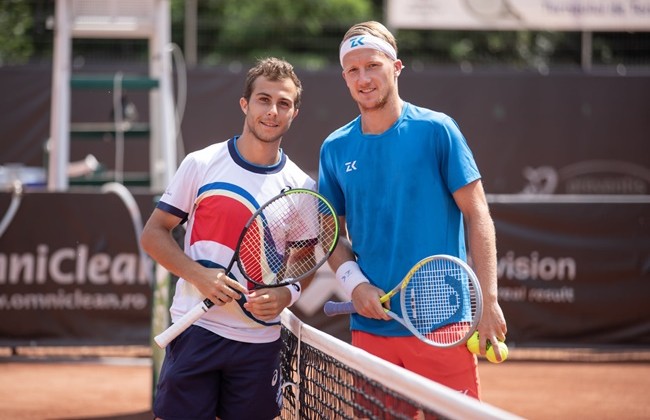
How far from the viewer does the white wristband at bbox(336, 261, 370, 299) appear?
3.45 meters

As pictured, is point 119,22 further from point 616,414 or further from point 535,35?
point 535,35

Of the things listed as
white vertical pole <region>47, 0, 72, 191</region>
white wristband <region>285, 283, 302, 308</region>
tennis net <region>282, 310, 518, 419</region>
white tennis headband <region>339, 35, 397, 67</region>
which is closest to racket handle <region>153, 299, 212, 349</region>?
white wristband <region>285, 283, 302, 308</region>

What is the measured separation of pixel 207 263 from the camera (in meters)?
3.45

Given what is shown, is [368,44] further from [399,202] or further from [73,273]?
[73,273]

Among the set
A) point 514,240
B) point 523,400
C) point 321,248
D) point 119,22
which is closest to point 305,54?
point 119,22

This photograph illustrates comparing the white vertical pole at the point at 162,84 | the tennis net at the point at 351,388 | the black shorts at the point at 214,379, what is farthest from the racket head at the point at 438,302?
the white vertical pole at the point at 162,84

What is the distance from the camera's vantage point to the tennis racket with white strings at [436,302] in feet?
10.9

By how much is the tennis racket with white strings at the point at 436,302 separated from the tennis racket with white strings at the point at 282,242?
1.09 ft

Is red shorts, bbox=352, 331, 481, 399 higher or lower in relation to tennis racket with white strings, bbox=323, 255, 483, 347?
lower

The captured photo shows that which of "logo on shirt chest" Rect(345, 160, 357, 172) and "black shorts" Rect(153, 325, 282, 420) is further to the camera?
"logo on shirt chest" Rect(345, 160, 357, 172)

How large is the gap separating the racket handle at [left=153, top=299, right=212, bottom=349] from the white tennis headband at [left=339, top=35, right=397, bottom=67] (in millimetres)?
1023

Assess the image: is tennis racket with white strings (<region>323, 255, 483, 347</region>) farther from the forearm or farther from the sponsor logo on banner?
the sponsor logo on banner

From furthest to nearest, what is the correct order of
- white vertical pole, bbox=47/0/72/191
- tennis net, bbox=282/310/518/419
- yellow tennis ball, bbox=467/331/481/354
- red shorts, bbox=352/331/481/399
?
white vertical pole, bbox=47/0/72/191
red shorts, bbox=352/331/481/399
yellow tennis ball, bbox=467/331/481/354
tennis net, bbox=282/310/518/419

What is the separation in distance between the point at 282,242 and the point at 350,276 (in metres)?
0.28
